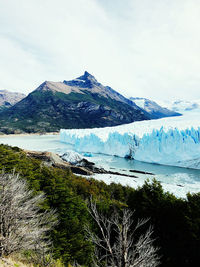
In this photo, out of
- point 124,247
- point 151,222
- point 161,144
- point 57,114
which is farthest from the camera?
point 57,114

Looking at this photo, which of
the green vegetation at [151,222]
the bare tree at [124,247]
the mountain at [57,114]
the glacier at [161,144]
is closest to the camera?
the bare tree at [124,247]

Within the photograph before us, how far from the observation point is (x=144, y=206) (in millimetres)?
8633

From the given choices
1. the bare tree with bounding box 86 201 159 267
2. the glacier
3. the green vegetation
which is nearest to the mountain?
the glacier

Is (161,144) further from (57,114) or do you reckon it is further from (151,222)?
(57,114)

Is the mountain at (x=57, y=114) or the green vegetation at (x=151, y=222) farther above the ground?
the mountain at (x=57, y=114)

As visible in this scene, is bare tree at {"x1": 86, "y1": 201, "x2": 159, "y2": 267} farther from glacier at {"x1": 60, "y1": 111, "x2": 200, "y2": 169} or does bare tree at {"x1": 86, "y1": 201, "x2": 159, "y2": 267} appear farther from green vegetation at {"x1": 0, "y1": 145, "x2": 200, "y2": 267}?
glacier at {"x1": 60, "y1": 111, "x2": 200, "y2": 169}

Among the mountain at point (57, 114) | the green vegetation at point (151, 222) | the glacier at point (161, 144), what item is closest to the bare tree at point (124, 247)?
the green vegetation at point (151, 222)

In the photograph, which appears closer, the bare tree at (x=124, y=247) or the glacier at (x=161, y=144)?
the bare tree at (x=124, y=247)

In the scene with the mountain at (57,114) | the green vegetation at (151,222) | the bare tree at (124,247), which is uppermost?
the mountain at (57,114)

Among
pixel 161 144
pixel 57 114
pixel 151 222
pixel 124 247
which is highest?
pixel 57 114

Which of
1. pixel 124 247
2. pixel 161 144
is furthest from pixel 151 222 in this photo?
pixel 161 144

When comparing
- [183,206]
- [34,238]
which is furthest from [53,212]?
[183,206]

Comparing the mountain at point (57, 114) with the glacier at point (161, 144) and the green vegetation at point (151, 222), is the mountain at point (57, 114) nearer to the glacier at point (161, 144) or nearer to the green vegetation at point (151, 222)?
the glacier at point (161, 144)

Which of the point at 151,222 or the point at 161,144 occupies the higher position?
the point at 161,144
